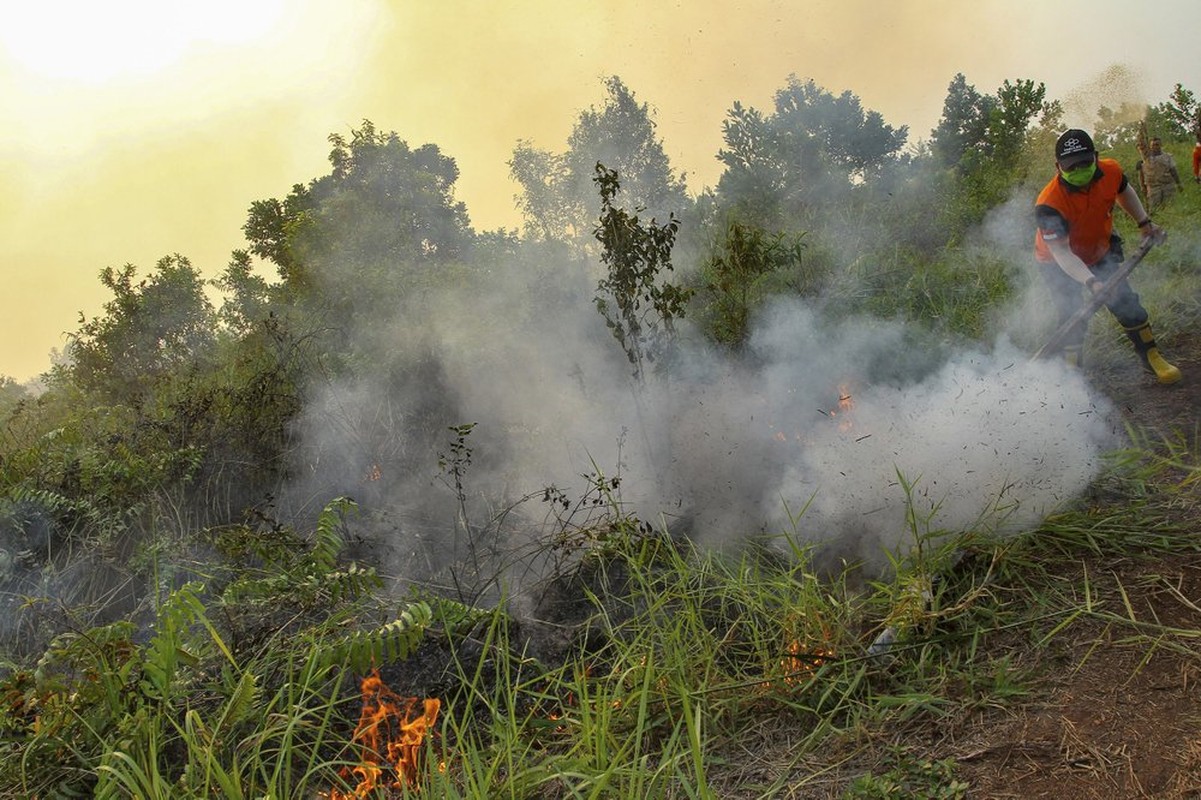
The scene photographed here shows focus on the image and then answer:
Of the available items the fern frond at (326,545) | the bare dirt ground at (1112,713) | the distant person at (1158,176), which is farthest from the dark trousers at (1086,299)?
the distant person at (1158,176)

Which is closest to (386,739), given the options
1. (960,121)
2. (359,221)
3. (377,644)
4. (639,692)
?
(377,644)

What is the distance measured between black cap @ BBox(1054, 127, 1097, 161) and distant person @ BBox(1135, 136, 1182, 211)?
680 centimetres

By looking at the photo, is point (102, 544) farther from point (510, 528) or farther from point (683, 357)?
point (683, 357)

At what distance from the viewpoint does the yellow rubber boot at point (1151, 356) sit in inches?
171

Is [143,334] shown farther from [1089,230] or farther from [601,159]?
[601,159]

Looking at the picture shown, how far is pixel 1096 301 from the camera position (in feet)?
13.9

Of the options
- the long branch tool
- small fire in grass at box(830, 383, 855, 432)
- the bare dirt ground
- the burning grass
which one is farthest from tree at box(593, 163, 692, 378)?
the bare dirt ground

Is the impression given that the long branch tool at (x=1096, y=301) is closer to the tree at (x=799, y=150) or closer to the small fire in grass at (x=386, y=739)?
the small fire in grass at (x=386, y=739)

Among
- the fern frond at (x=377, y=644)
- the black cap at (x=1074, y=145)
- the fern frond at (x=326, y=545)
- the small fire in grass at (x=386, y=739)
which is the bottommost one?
the small fire in grass at (x=386, y=739)

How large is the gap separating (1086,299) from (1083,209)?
625 millimetres

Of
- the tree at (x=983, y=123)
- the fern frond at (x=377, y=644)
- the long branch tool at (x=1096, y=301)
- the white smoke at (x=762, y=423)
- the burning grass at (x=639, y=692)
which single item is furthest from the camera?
the tree at (x=983, y=123)

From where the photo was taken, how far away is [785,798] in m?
1.98

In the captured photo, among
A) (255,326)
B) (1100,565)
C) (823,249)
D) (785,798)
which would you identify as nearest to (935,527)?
(1100,565)

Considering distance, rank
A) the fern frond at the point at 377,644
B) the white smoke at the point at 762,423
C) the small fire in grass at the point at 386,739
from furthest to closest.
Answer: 1. the white smoke at the point at 762,423
2. the fern frond at the point at 377,644
3. the small fire in grass at the point at 386,739
